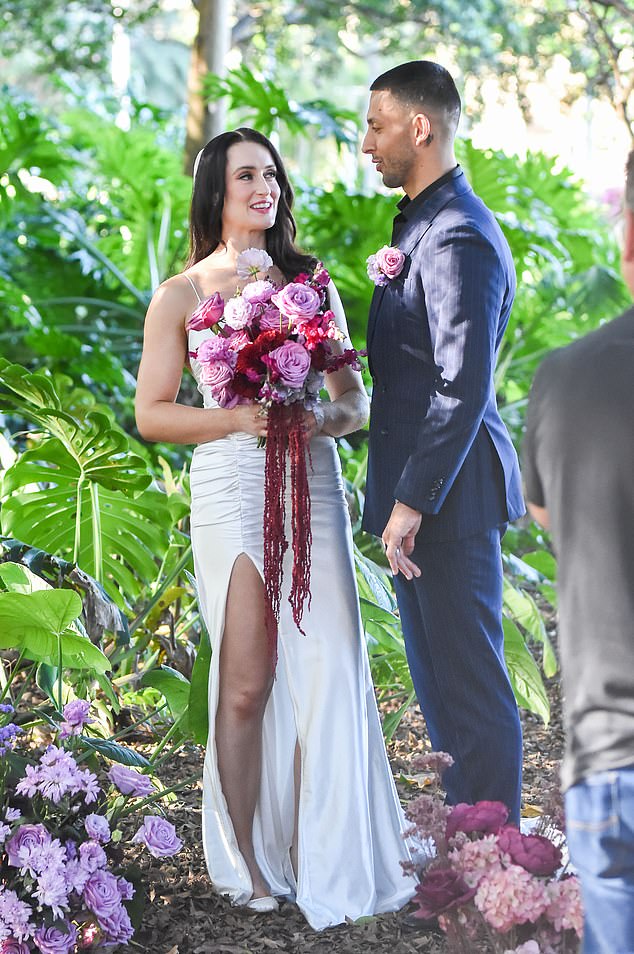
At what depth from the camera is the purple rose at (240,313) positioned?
2436 millimetres

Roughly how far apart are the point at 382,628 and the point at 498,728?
71 cm

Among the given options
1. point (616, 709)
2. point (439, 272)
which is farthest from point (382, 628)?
point (616, 709)

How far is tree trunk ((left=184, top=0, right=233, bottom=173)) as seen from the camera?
6.46 m

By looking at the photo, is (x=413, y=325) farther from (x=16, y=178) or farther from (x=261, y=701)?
(x=16, y=178)

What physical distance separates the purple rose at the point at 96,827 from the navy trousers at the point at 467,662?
2.75 feet

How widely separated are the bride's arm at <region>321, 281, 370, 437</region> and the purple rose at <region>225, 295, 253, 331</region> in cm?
31

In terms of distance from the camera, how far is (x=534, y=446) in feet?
4.86

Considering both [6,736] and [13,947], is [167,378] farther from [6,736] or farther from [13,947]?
[13,947]

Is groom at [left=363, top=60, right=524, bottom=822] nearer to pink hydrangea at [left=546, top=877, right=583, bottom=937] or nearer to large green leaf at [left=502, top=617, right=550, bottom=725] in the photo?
large green leaf at [left=502, top=617, right=550, bottom=725]

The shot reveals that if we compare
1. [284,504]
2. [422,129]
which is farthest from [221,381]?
[422,129]

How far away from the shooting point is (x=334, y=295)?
287 cm

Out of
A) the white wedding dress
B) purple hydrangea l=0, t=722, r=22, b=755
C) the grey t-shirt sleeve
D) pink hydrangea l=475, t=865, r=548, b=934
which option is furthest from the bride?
the grey t-shirt sleeve

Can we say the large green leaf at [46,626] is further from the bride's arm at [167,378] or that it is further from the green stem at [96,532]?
the green stem at [96,532]

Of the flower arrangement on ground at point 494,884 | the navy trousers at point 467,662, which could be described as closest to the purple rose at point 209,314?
the navy trousers at point 467,662
